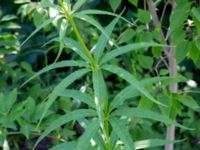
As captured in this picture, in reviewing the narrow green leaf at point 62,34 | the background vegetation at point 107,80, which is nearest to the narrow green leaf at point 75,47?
the background vegetation at point 107,80

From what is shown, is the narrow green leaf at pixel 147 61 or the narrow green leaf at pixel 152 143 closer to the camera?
the narrow green leaf at pixel 152 143

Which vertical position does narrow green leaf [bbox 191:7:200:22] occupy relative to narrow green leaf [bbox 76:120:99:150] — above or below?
above

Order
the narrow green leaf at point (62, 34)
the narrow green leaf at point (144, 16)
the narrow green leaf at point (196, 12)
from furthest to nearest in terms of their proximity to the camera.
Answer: the narrow green leaf at point (144, 16) < the narrow green leaf at point (196, 12) < the narrow green leaf at point (62, 34)

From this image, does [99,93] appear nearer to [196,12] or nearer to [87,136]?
[87,136]

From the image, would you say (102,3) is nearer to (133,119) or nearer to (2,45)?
(2,45)

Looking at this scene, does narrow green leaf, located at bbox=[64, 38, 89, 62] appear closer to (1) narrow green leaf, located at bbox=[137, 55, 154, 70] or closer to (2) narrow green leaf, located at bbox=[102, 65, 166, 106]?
(2) narrow green leaf, located at bbox=[102, 65, 166, 106]

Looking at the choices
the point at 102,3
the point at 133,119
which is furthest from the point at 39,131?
the point at 102,3

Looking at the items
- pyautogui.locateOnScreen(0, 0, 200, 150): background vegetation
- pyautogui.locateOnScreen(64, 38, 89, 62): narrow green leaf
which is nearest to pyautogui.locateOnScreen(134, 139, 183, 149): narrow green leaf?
pyautogui.locateOnScreen(0, 0, 200, 150): background vegetation

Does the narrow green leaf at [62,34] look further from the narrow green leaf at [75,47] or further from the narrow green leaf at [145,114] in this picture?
the narrow green leaf at [145,114]

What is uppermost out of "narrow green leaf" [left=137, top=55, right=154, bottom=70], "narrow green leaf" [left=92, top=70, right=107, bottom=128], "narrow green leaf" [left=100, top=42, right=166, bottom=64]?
"narrow green leaf" [left=100, top=42, right=166, bottom=64]
